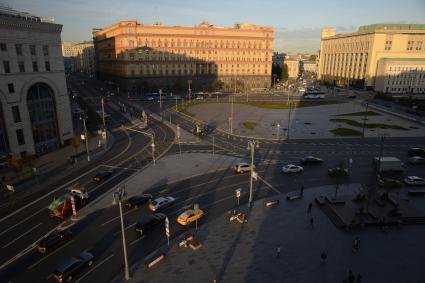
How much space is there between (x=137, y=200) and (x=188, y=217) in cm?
810

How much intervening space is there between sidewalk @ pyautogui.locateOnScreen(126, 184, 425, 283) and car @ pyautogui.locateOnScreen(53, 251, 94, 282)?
3.90 meters

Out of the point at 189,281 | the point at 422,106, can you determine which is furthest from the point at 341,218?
the point at 422,106

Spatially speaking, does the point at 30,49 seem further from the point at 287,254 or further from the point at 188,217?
the point at 287,254

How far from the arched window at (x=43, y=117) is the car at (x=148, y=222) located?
3535 cm

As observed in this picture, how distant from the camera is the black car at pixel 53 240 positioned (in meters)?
28.5

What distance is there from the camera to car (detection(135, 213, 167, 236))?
31.6 meters

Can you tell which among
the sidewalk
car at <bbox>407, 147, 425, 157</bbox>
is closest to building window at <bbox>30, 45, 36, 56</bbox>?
the sidewalk

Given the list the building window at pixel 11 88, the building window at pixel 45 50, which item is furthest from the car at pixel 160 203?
the building window at pixel 45 50

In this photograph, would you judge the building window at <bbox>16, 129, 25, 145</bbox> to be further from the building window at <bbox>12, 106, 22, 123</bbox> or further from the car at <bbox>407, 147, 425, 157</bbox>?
the car at <bbox>407, 147, 425, 157</bbox>

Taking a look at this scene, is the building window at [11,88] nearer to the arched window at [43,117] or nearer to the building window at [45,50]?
the arched window at [43,117]

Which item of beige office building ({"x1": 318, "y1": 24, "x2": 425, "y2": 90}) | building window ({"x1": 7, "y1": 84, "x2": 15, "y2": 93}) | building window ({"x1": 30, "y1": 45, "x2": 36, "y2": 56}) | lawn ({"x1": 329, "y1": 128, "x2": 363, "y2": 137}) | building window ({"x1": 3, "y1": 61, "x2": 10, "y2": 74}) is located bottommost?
lawn ({"x1": 329, "y1": 128, "x2": 363, "y2": 137})

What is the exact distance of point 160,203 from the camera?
121ft

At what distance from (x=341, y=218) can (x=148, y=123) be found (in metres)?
63.2

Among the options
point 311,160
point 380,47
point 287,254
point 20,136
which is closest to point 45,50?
point 20,136
